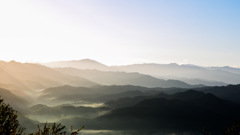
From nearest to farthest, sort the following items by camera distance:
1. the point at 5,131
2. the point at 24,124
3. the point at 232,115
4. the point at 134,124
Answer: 1. the point at 5,131
2. the point at 24,124
3. the point at 134,124
4. the point at 232,115

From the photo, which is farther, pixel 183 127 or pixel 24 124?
pixel 183 127

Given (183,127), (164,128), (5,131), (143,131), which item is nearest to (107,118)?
(143,131)

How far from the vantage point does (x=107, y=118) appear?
190 meters

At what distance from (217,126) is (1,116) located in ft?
659

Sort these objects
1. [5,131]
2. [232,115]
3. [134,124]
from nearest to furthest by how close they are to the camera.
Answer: [5,131], [134,124], [232,115]

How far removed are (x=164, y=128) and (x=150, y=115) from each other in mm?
24790

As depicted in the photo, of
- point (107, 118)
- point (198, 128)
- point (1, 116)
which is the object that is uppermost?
point (1, 116)

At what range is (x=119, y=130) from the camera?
170m

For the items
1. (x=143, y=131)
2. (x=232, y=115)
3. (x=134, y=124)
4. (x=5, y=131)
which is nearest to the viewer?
(x=5, y=131)

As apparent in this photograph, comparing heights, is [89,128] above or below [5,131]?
below

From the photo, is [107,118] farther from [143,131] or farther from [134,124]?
[143,131]

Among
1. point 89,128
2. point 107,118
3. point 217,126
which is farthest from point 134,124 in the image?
point 217,126

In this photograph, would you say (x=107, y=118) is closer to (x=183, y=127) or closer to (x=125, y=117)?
(x=125, y=117)

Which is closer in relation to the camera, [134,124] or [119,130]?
[119,130]
